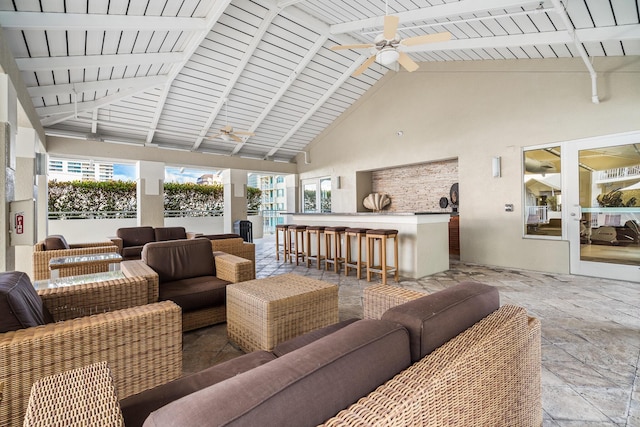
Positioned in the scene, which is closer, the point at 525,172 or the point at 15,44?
the point at 15,44

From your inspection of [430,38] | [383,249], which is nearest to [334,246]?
[383,249]

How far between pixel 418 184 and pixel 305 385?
7.86 m

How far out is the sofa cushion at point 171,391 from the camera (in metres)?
1.06

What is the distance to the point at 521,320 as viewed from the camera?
4.06ft

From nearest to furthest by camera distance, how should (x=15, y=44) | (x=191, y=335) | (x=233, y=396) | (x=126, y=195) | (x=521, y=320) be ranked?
(x=233, y=396)
(x=521, y=320)
(x=191, y=335)
(x=15, y=44)
(x=126, y=195)

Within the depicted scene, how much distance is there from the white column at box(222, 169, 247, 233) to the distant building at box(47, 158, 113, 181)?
3.05 meters

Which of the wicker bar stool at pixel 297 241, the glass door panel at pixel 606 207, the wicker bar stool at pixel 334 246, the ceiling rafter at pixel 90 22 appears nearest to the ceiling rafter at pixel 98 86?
the ceiling rafter at pixel 90 22

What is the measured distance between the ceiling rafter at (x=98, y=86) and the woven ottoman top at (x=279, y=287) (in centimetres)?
500

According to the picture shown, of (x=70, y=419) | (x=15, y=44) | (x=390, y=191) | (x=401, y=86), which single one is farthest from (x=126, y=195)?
(x=70, y=419)

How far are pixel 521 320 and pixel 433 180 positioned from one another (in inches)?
272

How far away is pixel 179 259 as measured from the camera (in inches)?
124

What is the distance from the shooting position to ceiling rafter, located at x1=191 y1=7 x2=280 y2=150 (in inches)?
213

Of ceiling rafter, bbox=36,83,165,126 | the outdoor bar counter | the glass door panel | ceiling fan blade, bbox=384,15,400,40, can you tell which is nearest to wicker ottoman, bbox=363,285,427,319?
ceiling fan blade, bbox=384,15,400,40

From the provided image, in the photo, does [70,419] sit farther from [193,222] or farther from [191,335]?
[193,222]
